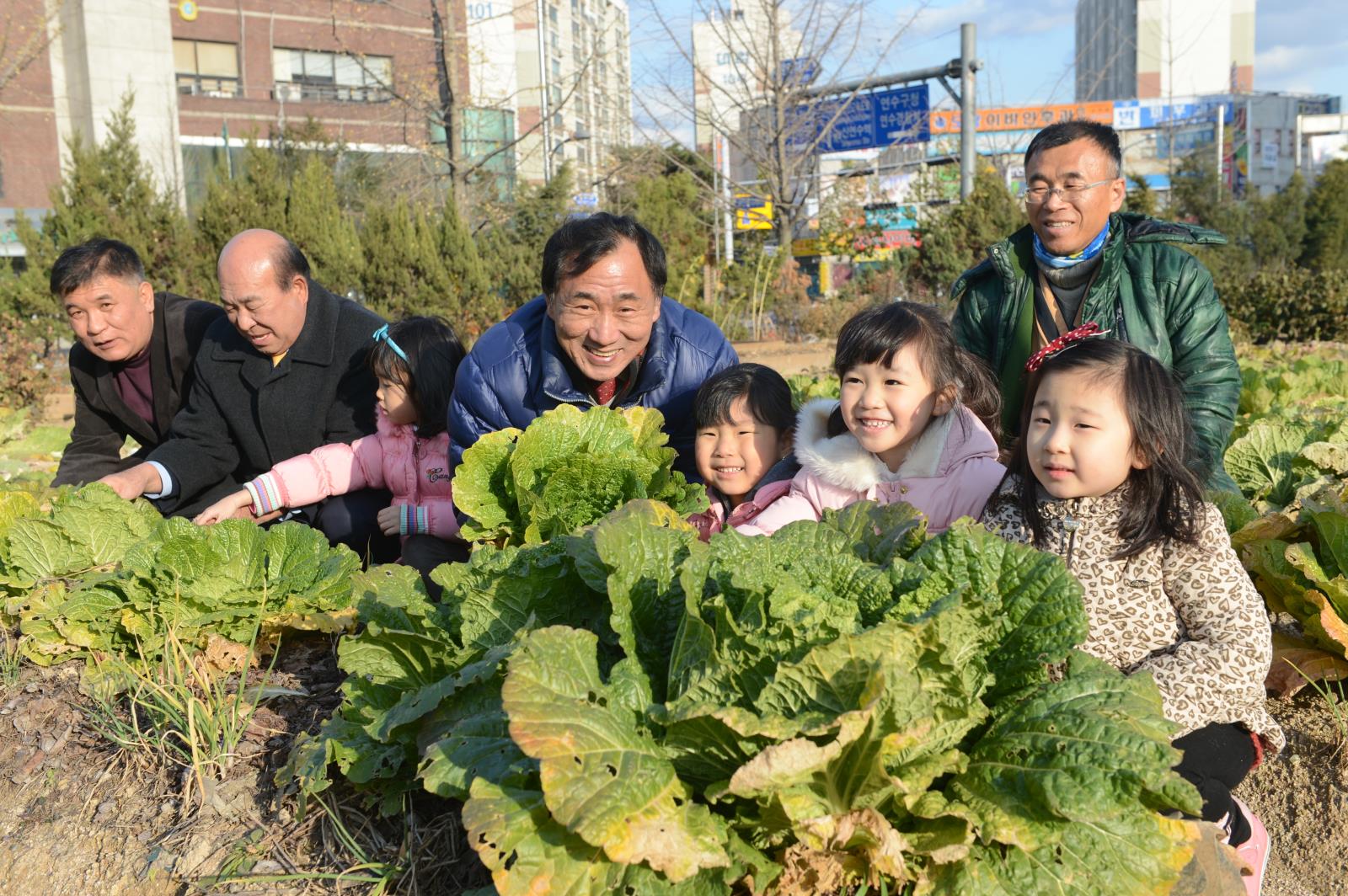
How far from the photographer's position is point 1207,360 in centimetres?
388

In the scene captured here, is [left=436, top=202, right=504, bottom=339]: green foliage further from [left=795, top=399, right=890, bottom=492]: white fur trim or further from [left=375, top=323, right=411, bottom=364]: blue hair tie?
[left=795, top=399, right=890, bottom=492]: white fur trim

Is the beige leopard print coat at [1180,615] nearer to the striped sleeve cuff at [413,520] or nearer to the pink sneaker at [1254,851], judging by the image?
the pink sneaker at [1254,851]

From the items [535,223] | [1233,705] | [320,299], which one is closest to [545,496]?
[1233,705]

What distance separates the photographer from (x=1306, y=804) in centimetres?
297

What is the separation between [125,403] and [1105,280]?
14.8 feet

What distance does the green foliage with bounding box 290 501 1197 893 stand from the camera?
1.69 meters

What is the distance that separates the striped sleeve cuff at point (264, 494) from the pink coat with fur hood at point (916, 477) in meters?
2.22

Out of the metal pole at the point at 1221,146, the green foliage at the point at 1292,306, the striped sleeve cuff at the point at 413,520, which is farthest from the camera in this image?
the metal pole at the point at 1221,146

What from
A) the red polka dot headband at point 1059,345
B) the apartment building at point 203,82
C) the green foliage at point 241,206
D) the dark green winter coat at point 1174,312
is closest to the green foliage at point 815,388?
the dark green winter coat at point 1174,312

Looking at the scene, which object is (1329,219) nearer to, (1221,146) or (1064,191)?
(1221,146)

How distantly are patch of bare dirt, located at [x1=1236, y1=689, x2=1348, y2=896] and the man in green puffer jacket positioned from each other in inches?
37.9

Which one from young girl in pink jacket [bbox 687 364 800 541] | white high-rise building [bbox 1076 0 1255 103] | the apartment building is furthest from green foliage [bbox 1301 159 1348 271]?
white high-rise building [bbox 1076 0 1255 103]

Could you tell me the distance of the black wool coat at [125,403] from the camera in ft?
16.6

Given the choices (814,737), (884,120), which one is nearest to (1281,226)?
(884,120)
